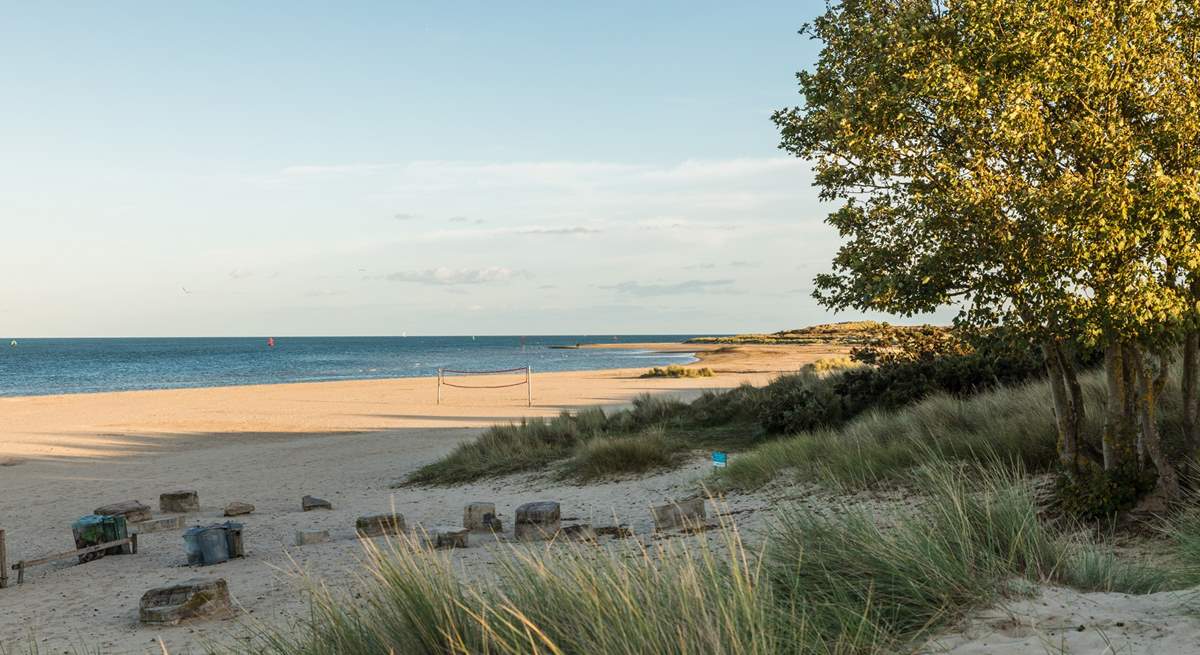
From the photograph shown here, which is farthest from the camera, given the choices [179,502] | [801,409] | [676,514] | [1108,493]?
[801,409]

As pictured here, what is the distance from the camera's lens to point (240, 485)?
49.5ft

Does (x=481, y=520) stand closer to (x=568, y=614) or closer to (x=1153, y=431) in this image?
(x=568, y=614)

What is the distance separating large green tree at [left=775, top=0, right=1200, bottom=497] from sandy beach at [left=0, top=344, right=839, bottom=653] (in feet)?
14.9

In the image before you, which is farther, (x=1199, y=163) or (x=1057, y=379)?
(x=1057, y=379)

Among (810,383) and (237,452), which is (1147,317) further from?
(237,452)

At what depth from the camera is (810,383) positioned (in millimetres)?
17641

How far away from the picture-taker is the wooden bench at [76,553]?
864 centimetres

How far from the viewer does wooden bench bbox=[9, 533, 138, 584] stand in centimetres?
864

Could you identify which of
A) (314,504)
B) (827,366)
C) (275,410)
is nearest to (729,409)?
(314,504)

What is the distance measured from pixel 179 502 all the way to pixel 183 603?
6.67 metres

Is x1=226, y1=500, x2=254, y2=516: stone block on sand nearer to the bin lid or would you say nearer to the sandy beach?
the sandy beach

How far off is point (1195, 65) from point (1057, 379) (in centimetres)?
274

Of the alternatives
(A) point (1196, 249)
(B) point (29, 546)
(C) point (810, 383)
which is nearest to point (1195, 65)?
(A) point (1196, 249)

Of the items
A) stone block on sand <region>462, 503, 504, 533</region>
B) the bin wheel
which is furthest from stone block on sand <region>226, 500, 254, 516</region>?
stone block on sand <region>462, 503, 504, 533</region>
